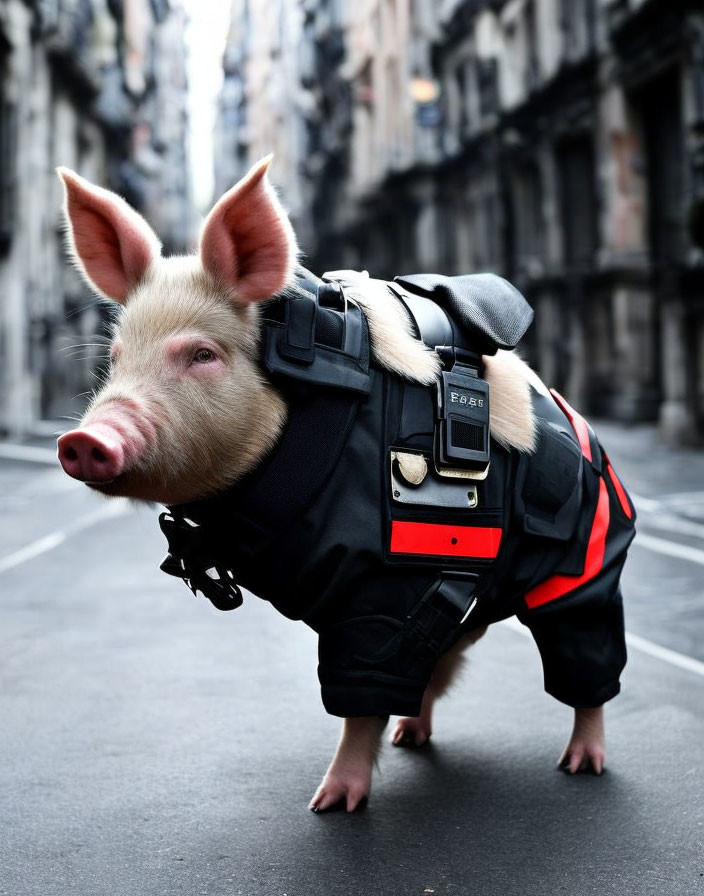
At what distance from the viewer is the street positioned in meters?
2.73

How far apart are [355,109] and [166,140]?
1092 inches

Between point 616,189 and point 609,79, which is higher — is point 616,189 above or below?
below

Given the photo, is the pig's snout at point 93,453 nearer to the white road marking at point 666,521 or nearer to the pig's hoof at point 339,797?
the pig's hoof at point 339,797

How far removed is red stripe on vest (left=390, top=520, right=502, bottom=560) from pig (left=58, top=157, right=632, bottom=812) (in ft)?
0.86

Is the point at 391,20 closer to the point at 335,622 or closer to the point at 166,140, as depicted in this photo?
the point at 166,140

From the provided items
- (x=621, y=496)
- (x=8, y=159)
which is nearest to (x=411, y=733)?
(x=621, y=496)

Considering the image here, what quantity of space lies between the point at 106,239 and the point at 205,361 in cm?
49

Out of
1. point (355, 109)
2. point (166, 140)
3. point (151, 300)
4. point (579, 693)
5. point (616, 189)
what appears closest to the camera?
point (151, 300)

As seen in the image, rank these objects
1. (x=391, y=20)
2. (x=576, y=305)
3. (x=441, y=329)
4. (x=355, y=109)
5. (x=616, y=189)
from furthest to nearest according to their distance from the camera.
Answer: (x=355, y=109) → (x=391, y=20) → (x=576, y=305) → (x=616, y=189) → (x=441, y=329)

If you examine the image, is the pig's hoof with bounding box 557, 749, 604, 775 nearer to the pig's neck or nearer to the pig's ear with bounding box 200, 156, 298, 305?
the pig's neck

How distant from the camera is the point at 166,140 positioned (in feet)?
221

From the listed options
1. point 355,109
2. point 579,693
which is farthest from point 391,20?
point 579,693

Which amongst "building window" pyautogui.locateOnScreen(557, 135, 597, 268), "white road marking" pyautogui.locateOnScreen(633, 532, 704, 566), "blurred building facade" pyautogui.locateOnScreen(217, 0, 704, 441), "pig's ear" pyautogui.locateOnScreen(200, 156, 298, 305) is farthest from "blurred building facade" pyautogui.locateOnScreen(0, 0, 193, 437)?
"pig's ear" pyautogui.locateOnScreen(200, 156, 298, 305)

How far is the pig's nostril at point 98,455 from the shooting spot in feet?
8.34
